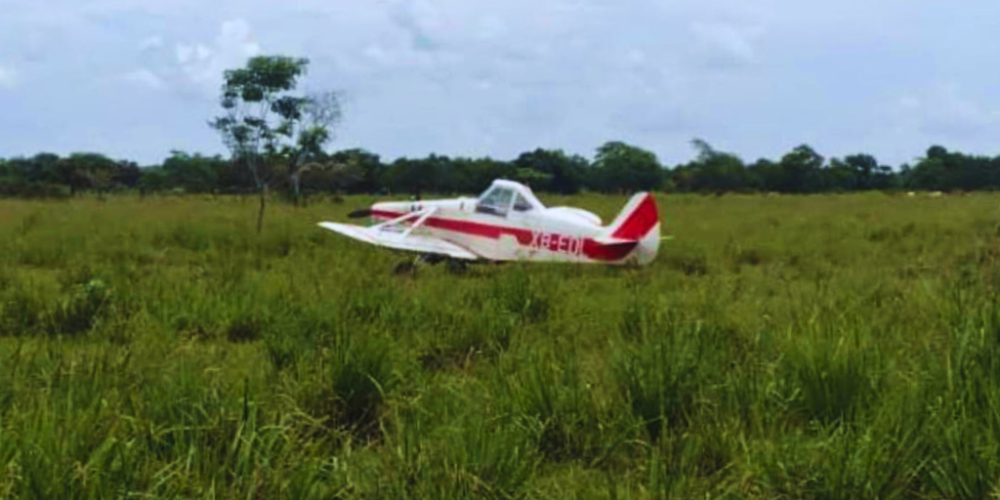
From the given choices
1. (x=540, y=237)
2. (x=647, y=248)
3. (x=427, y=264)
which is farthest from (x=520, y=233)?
(x=647, y=248)

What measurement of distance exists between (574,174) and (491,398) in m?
65.7

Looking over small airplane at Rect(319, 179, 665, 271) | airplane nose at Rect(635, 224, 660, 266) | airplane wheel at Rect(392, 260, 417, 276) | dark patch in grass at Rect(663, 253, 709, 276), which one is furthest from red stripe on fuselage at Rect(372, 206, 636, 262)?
airplane wheel at Rect(392, 260, 417, 276)

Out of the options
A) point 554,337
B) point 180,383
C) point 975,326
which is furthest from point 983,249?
point 180,383

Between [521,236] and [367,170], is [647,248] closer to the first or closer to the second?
[521,236]

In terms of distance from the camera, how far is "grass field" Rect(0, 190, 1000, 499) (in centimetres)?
328

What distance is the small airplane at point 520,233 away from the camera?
13.9 meters

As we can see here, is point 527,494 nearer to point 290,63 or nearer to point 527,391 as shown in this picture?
point 527,391

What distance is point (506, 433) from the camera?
144 inches

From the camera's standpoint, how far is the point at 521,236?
14.1m

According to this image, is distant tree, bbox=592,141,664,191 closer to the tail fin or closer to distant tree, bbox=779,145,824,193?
distant tree, bbox=779,145,824,193

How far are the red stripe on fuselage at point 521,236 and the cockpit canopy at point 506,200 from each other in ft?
0.71

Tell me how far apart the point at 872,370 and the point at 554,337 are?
2.53m

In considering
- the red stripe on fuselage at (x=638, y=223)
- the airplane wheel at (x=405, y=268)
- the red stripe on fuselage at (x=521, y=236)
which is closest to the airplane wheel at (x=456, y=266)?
the red stripe on fuselage at (x=521, y=236)

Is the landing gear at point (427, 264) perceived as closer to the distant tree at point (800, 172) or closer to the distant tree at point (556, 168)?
the distant tree at point (556, 168)
